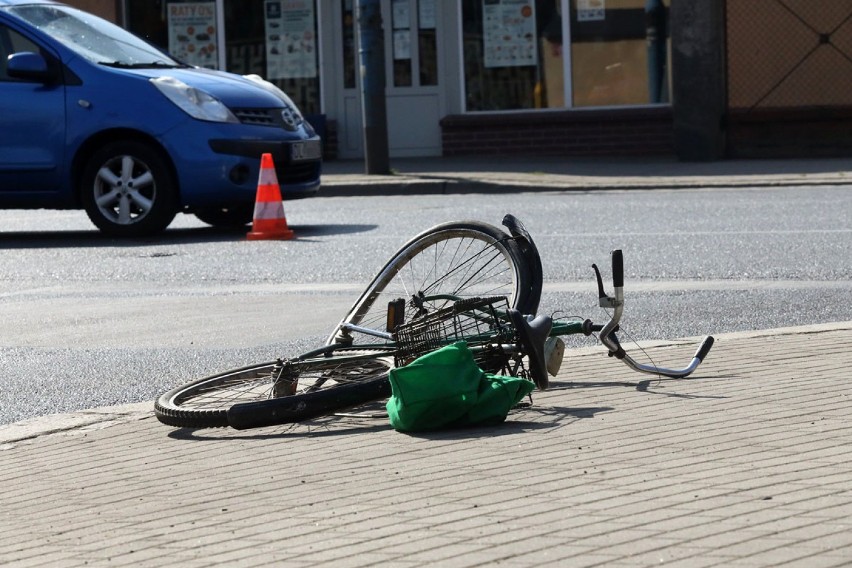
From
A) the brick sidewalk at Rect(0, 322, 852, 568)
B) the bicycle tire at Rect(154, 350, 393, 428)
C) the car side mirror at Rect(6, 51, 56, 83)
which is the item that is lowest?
the brick sidewalk at Rect(0, 322, 852, 568)

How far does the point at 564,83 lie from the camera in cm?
2200

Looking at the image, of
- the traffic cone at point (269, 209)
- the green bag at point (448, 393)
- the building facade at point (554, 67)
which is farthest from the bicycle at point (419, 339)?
the building facade at point (554, 67)

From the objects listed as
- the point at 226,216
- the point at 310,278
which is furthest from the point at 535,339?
the point at 226,216

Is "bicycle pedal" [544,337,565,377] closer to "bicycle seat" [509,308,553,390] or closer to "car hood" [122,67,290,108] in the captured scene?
"bicycle seat" [509,308,553,390]

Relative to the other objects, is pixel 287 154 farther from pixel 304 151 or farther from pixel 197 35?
pixel 197 35

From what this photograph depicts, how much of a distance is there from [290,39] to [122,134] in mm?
10810

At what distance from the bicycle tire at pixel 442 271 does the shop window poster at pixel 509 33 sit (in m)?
16.1

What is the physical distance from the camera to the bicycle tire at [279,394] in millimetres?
5117

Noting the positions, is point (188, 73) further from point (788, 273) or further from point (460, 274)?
point (460, 274)

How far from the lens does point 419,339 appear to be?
5.42m

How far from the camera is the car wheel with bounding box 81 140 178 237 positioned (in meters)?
12.3

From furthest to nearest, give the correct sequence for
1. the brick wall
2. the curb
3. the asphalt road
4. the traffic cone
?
the brick wall < the curb < the traffic cone < the asphalt road

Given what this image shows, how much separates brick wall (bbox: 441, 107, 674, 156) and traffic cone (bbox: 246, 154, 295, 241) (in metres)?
10.0

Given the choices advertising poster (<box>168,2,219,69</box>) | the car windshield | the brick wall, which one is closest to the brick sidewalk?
the car windshield
